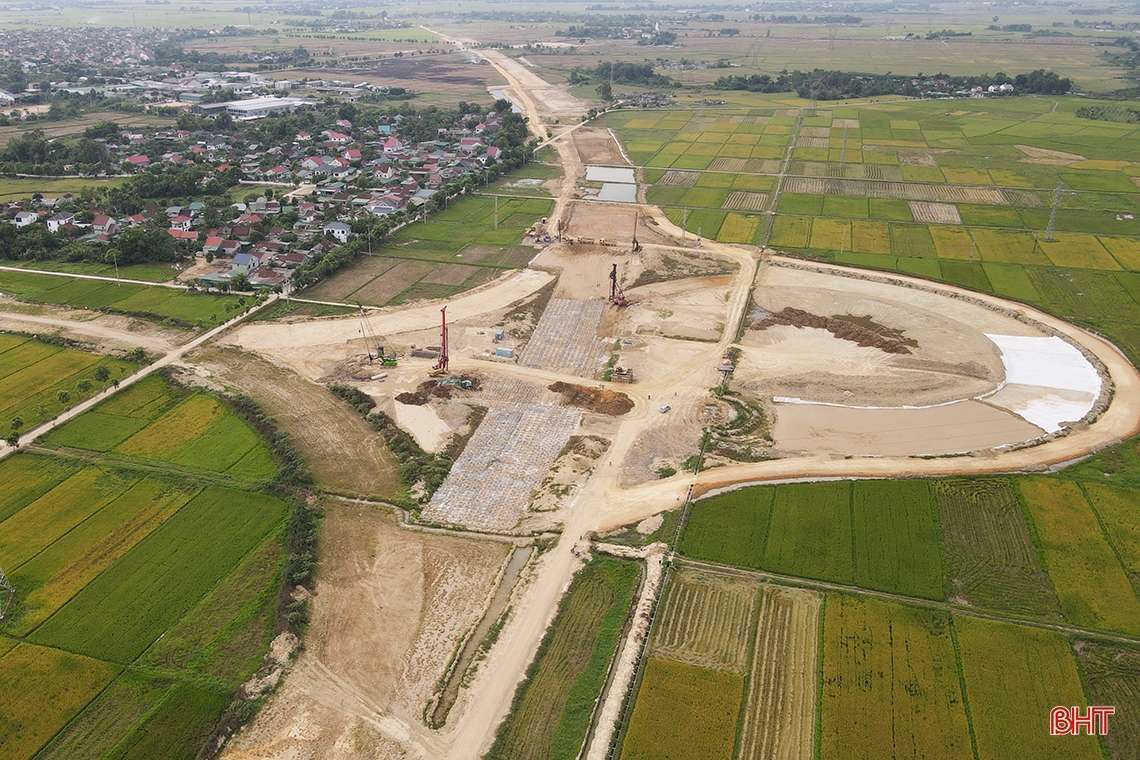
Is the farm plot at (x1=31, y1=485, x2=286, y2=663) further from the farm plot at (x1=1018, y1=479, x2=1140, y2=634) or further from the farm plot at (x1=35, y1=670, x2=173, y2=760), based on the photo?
the farm plot at (x1=1018, y1=479, x2=1140, y2=634)

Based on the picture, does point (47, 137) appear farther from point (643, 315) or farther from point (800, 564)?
point (800, 564)

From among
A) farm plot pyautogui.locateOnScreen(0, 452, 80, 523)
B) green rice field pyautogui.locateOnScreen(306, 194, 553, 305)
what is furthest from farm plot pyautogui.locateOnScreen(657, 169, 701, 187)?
farm plot pyautogui.locateOnScreen(0, 452, 80, 523)

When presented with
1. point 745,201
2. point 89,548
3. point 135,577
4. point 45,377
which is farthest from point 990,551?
point 745,201

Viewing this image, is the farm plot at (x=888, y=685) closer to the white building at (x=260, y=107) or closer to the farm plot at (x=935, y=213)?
the farm plot at (x=935, y=213)

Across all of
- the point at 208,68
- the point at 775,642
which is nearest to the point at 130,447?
the point at 775,642

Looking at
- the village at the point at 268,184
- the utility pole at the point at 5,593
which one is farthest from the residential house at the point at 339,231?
the utility pole at the point at 5,593

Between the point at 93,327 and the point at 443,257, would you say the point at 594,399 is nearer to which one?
the point at 443,257
